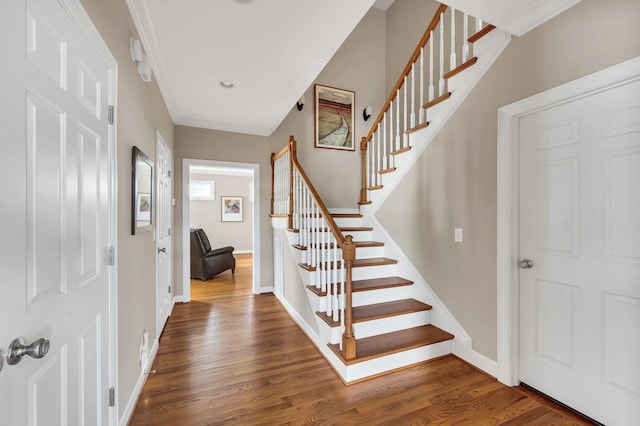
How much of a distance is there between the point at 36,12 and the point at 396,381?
2659 mm

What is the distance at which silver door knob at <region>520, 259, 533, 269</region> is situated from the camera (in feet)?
6.23

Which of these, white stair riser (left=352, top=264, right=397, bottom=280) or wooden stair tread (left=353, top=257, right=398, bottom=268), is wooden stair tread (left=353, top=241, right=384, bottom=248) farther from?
white stair riser (left=352, top=264, right=397, bottom=280)

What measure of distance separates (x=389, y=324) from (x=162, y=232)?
2.48 metres

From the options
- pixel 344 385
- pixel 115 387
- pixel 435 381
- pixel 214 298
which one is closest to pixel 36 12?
pixel 115 387

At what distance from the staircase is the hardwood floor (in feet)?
0.52

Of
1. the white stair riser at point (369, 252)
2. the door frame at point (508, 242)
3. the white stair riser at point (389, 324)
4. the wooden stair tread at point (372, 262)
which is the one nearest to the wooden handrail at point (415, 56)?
the door frame at point (508, 242)

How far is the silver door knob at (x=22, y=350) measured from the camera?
0.71m

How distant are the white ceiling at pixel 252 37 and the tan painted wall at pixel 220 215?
5213 millimetres

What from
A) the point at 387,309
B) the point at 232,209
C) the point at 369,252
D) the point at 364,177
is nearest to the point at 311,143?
the point at 364,177

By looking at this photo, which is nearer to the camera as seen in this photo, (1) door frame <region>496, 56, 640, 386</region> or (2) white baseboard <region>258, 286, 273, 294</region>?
(1) door frame <region>496, 56, 640, 386</region>

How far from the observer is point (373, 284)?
2.68 m

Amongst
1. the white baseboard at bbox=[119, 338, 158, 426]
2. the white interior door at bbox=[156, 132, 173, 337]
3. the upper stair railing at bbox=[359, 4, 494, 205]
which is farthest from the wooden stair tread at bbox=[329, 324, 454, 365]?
the white interior door at bbox=[156, 132, 173, 337]

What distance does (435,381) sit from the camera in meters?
2.03

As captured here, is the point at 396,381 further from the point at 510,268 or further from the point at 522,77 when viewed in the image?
the point at 522,77
